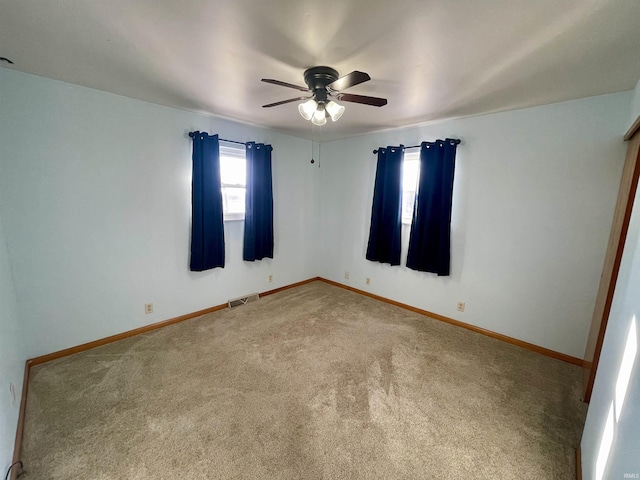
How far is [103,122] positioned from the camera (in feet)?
7.46

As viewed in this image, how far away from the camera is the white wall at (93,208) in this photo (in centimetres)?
198

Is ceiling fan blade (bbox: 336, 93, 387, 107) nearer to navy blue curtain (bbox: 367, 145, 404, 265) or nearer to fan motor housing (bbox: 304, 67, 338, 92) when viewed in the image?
fan motor housing (bbox: 304, 67, 338, 92)

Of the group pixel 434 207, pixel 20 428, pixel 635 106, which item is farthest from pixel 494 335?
pixel 20 428

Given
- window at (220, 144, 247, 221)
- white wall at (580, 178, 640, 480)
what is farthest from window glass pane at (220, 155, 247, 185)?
white wall at (580, 178, 640, 480)

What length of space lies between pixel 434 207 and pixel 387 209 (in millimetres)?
614

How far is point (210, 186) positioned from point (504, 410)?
3.33m

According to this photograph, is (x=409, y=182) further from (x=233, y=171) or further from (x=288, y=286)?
(x=288, y=286)

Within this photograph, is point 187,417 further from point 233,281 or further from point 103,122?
point 103,122

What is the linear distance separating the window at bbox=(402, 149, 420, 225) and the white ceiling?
39.9 inches

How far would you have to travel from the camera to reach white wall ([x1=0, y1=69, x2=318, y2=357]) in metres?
1.98

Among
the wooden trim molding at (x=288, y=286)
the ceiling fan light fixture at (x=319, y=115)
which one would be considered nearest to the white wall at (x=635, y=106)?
the ceiling fan light fixture at (x=319, y=115)

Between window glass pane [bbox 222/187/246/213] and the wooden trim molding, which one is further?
the wooden trim molding

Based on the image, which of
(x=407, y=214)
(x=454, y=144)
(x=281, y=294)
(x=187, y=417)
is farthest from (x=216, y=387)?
(x=454, y=144)

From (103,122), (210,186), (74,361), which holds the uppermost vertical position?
(103,122)
